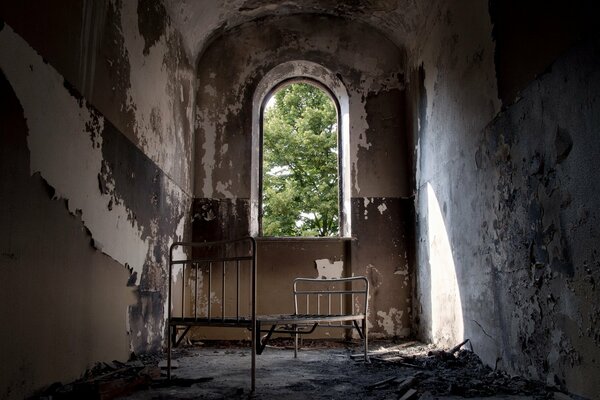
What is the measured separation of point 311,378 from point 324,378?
0.09 metres

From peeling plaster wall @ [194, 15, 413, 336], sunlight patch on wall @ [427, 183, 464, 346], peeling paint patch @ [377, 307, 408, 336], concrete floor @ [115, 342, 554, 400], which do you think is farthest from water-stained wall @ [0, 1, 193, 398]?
sunlight patch on wall @ [427, 183, 464, 346]

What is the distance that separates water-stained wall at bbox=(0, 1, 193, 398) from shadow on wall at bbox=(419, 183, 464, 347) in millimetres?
2762

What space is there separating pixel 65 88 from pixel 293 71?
4.25 metres

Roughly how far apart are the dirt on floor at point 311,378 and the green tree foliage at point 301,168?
700 cm

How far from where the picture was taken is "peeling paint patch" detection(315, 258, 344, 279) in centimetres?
623

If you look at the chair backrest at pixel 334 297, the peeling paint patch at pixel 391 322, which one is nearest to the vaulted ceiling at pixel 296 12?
the chair backrest at pixel 334 297

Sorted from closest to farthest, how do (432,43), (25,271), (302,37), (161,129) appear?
(25,271)
(161,129)
(432,43)
(302,37)

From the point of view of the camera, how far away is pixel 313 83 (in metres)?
7.14

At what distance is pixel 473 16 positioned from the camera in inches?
164

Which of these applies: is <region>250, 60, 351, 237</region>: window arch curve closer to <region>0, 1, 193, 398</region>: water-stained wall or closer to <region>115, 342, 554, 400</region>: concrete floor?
<region>0, 1, 193, 398</region>: water-stained wall

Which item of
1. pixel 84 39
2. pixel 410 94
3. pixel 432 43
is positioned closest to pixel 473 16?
pixel 432 43

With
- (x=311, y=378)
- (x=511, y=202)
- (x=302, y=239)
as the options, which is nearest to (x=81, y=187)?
(x=311, y=378)

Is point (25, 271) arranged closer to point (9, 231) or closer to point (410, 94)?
point (9, 231)

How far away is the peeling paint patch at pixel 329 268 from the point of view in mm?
6234
